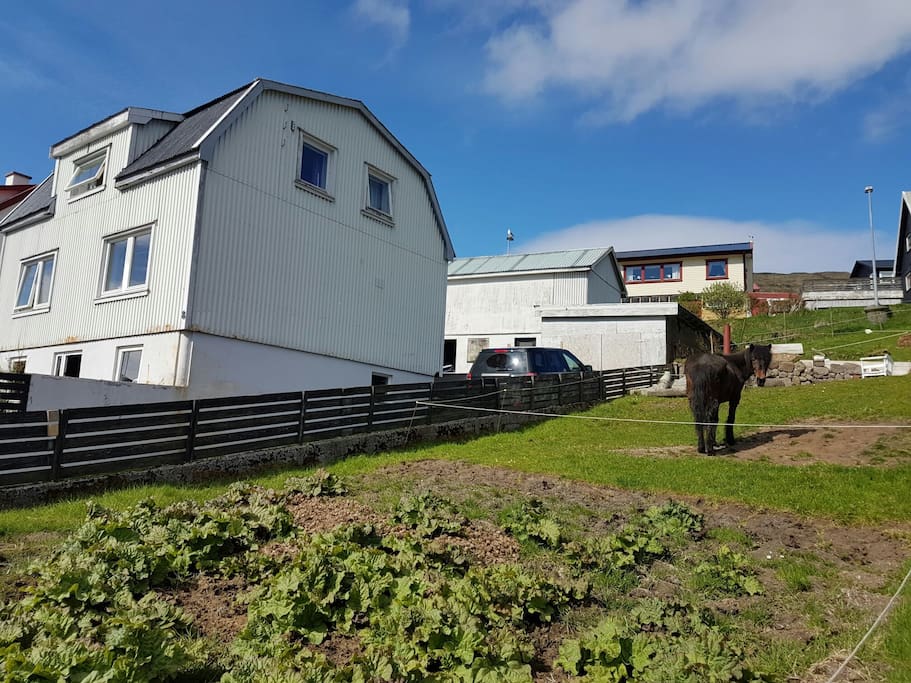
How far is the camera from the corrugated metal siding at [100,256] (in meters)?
15.9

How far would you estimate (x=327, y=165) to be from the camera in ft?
64.0

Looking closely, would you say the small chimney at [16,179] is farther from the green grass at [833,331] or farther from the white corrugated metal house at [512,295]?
the green grass at [833,331]

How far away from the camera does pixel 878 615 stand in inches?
215

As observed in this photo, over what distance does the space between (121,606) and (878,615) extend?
19.3ft

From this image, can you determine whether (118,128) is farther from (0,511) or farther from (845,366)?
(845,366)

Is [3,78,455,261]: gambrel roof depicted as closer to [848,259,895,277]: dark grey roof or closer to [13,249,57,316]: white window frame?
[13,249,57,316]: white window frame

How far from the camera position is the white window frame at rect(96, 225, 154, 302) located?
16656mm

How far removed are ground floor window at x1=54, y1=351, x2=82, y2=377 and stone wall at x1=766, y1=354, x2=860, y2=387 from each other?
70.1ft

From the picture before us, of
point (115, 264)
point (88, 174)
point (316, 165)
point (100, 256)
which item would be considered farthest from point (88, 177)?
point (316, 165)

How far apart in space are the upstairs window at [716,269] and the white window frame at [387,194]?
125ft

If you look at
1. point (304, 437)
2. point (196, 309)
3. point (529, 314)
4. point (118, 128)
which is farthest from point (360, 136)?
point (529, 314)

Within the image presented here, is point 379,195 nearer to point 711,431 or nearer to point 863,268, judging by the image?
point 711,431

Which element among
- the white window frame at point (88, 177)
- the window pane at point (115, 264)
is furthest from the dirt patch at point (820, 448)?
the white window frame at point (88, 177)

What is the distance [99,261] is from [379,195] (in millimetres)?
8147
